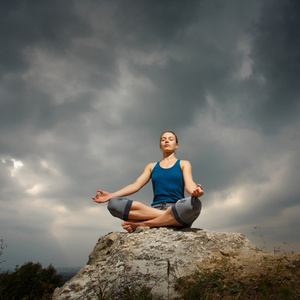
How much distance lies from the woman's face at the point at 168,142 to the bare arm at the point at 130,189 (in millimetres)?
583

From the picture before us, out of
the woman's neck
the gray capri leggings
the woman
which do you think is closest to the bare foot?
the woman

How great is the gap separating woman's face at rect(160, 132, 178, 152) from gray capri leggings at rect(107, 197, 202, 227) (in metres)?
1.89

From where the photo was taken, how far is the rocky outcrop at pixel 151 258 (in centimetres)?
296

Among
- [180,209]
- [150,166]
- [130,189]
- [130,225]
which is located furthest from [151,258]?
[150,166]

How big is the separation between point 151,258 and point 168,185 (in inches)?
78.1

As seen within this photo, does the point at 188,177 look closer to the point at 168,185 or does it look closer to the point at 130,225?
the point at 168,185

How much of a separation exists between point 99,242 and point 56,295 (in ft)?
4.81

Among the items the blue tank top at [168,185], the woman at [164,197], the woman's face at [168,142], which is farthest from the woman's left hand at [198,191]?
the woman's face at [168,142]

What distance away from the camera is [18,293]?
16953 mm

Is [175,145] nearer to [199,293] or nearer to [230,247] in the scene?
[230,247]

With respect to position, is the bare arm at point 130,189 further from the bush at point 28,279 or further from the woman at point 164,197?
the bush at point 28,279

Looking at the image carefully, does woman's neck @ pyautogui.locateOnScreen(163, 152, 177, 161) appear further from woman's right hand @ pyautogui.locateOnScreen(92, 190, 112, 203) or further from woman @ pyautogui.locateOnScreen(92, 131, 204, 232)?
woman's right hand @ pyautogui.locateOnScreen(92, 190, 112, 203)

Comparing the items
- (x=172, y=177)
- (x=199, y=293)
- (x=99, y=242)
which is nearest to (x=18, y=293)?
(x=99, y=242)

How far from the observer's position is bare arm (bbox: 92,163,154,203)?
4.70 metres
